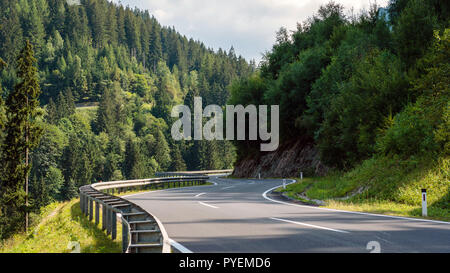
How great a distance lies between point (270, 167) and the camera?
148 feet

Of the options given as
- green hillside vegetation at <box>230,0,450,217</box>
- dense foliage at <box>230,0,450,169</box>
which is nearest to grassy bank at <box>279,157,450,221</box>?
green hillside vegetation at <box>230,0,450,217</box>

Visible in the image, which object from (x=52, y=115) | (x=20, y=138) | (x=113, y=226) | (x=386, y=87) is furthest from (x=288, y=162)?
(x=52, y=115)

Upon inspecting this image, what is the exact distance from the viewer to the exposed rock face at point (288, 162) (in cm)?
3683

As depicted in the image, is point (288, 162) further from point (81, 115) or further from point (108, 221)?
point (81, 115)

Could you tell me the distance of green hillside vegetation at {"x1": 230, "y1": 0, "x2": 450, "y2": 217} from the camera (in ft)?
47.1

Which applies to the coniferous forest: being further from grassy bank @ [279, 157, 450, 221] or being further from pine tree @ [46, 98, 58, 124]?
pine tree @ [46, 98, 58, 124]

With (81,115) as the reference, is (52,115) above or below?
below

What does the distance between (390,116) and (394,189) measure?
17.1 feet

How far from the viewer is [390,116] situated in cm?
1872

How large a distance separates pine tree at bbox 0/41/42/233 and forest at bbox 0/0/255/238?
83 millimetres
